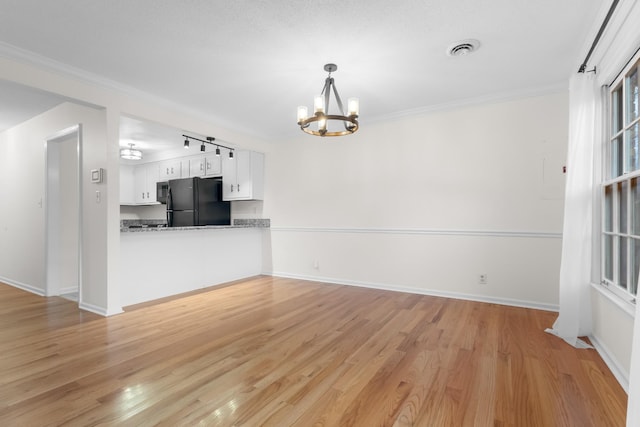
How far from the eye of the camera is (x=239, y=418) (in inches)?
61.4

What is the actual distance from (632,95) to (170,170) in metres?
6.83

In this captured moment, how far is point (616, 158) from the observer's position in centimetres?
238

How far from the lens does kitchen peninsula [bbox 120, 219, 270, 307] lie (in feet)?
11.8

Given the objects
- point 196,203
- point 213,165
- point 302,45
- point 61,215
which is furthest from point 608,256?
point 61,215

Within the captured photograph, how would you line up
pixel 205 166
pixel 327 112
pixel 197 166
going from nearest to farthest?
pixel 327 112, pixel 205 166, pixel 197 166

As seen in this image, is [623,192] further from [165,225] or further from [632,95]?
[165,225]

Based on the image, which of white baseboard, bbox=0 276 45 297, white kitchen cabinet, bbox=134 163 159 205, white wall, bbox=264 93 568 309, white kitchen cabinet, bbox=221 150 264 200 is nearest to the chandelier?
white wall, bbox=264 93 568 309

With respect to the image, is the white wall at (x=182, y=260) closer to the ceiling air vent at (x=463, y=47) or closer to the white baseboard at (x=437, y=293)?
the white baseboard at (x=437, y=293)

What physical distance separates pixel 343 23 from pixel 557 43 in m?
1.84

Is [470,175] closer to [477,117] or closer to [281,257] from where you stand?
[477,117]

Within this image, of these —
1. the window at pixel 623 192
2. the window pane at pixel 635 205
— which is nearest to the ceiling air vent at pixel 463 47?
the window at pixel 623 192

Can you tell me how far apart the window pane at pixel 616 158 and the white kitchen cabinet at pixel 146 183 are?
7.22m

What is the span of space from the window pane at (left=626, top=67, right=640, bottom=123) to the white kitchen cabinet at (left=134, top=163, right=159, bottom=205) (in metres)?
7.26

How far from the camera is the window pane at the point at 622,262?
87.6 inches
